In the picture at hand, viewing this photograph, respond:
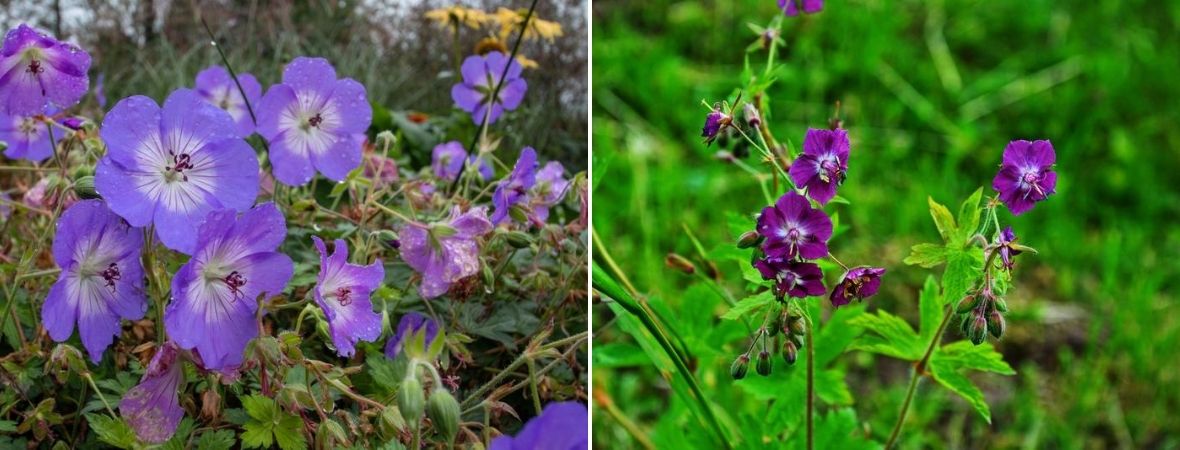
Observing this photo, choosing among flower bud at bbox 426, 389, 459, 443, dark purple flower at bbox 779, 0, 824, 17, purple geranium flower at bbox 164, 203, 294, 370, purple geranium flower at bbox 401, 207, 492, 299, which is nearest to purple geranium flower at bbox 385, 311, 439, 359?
purple geranium flower at bbox 401, 207, 492, 299

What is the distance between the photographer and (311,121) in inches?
36.0

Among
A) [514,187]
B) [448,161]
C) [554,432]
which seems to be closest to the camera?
[554,432]

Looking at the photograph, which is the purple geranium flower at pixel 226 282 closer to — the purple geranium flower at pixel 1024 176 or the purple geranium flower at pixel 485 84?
the purple geranium flower at pixel 1024 176

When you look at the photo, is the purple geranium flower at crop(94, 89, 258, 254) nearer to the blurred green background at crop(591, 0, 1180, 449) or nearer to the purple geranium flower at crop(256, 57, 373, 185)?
the purple geranium flower at crop(256, 57, 373, 185)

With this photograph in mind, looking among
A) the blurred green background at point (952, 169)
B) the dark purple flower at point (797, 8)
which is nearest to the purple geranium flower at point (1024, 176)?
Result: the dark purple flower at point (797, 8)

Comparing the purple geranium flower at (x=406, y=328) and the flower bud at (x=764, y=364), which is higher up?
the flower bud at (x=764, y=364)

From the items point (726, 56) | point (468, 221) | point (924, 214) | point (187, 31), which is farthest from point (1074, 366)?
point (187, 31)

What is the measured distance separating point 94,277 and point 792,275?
0.43 m

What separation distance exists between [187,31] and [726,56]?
96cm

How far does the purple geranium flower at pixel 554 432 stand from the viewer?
536 millimetres

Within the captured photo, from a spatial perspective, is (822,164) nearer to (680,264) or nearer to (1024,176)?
(1024,176)

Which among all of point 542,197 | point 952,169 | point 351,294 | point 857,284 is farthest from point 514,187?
point 952,169

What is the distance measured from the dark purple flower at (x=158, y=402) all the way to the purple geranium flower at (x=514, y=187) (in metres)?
0.29

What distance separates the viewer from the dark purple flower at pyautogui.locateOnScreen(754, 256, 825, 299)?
698 millimetres
